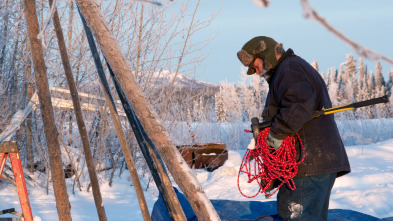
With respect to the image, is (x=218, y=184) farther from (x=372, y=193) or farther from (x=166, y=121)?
(x=372, y=193)

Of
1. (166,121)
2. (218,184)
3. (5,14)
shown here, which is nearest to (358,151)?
(218,184)

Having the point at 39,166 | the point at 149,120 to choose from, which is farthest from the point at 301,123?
the point at 39,166

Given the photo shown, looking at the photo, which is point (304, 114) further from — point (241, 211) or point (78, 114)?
point (241, 211)

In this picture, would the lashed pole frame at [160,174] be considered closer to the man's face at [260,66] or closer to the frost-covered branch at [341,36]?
the man's face at [260,66]

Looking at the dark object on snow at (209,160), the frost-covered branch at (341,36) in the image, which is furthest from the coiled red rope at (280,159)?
the dark object on snow at (209,160)

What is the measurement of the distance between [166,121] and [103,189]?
152 centimetres

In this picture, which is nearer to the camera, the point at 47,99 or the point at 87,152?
the point at 47,99

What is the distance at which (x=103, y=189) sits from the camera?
693 cm

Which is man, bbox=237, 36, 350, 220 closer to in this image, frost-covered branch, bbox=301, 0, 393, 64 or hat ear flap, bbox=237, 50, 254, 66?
hat ear flap, bbox=237, 50, 254, 66

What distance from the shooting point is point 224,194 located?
639 centimetres

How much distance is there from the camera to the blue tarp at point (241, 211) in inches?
142

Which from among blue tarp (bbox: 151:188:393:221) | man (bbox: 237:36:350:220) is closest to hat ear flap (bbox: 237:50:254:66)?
man (bbox: 237:36:350:220)

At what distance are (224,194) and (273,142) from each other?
13.1 ft

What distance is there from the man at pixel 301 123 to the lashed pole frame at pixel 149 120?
94 centimetres
